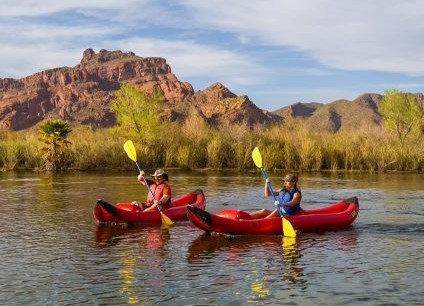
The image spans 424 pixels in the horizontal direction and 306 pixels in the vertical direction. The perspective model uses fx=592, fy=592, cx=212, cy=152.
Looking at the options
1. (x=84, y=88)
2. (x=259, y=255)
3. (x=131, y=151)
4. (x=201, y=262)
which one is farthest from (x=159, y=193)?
(x=84, y=88)

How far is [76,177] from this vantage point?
2836cm

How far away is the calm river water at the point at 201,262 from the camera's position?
7.89 meters

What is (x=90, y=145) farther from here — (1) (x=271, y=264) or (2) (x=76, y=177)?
(1) (x=271, y=264)

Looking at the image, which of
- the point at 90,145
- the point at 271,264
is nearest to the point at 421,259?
the point at 271,264

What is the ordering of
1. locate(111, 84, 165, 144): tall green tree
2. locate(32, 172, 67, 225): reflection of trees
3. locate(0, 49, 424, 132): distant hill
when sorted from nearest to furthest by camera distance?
locate(32, 172, 67, 225): reflection of trees
locate(111, 84, 165, 144): tall green tree
locate(0, 49, 424, 132): distant hill

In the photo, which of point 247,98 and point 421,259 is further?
point 247,98

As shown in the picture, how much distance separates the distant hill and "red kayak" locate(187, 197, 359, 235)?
6141 cm

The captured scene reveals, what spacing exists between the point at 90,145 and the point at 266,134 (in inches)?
404

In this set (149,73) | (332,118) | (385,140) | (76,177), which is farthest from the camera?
(149,73)

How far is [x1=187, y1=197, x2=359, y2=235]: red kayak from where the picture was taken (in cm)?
1171

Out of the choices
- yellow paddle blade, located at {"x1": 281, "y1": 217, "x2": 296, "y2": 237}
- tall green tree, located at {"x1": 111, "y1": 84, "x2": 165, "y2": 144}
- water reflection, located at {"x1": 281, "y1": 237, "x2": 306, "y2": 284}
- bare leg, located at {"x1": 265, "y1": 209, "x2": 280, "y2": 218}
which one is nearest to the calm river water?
water reflection, located at {"x1": 281, "y1": 237, "x2": 306, "y2": 284}

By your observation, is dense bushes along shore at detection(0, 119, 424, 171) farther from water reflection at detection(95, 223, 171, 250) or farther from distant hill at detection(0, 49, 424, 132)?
distant hill at detection(0, 49, 424, 132)

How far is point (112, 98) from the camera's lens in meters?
111

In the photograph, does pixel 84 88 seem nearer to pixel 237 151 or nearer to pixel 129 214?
pixel 237 151
